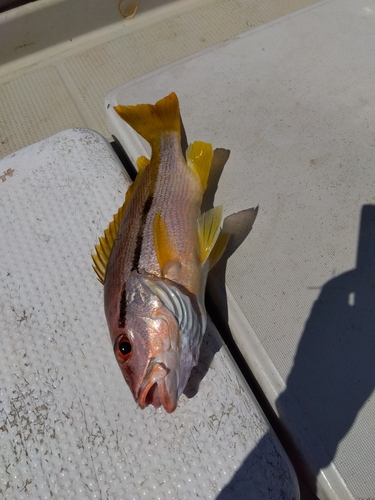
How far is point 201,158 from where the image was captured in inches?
64.3

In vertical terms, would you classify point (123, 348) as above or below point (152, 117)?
below

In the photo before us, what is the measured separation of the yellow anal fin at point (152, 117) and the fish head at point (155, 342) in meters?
0.72

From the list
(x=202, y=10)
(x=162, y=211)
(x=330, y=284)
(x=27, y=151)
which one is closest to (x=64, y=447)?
(x=162, y=211)

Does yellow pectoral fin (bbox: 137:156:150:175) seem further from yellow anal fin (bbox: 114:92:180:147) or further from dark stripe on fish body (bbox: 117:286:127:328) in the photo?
dark stripe on fish body (bbox: 117:286:127:328)

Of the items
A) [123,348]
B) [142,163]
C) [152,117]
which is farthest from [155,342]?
[152,117]

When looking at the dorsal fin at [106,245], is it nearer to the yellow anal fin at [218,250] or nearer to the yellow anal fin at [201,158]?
the yellow anal fin at [201,158]

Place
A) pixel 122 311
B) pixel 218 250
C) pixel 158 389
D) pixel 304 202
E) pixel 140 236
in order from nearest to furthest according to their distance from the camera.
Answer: pixel 158 389, pixel 122 311, pixel 140 236, pixel 218 250, pixel 304 202

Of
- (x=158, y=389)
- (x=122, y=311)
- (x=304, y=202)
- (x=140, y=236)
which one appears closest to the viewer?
(x=158, y=389)

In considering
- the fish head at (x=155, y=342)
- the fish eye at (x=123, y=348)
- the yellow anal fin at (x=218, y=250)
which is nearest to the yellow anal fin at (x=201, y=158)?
the yellow anal fin at (x=218, y=250)

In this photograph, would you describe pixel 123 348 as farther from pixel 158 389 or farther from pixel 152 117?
pixel 152 117

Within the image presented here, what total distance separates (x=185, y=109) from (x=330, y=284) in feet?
3.45

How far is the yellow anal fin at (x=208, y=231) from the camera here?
4.58 feet

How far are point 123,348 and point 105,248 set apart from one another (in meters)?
0.40

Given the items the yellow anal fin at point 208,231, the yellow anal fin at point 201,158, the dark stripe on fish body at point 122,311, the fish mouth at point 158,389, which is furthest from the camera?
the yellow anal fin at point 201,158
